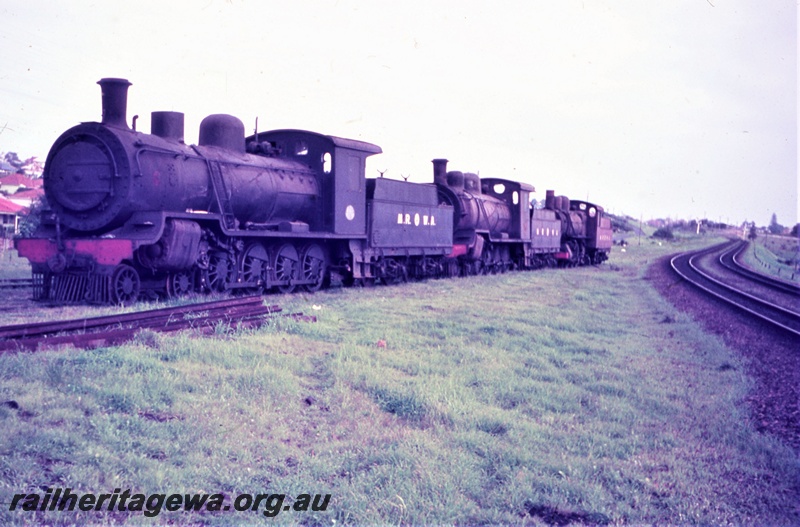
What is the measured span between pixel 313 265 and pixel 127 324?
7.29 metres

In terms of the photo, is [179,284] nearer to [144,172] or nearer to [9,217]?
[144,172]

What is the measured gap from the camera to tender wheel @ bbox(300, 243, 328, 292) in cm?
1513

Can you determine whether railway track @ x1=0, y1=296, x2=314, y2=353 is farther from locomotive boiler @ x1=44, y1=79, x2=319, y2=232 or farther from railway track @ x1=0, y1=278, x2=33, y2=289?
railway track @ x1=0, y1=278, x2=33, y2=289

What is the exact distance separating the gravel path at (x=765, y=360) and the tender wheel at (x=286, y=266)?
915cm

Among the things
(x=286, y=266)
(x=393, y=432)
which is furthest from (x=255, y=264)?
(x=393, y=432)

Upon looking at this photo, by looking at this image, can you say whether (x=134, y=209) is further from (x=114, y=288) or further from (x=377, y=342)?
(x=377, y=342)

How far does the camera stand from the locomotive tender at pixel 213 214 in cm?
1090

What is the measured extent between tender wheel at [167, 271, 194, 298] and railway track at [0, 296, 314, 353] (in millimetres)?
2127

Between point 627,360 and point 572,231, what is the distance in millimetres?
27922

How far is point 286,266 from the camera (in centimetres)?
1447

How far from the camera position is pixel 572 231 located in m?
35.7

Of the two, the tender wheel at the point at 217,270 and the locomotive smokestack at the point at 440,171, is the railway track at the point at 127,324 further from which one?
the locomotive smokestack at the point at 440,171

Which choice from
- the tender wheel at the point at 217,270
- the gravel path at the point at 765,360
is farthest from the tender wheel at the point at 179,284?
the gravel path at the point at 765,360

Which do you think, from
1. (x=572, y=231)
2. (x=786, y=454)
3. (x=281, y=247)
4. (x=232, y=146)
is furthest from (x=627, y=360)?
(x=572, y=231)
